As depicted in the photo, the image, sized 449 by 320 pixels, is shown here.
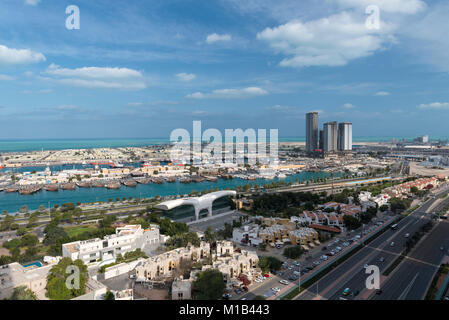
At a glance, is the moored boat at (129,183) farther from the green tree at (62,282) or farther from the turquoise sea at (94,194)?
the green tree at (62,282)

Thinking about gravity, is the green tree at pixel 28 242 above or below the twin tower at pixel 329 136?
below

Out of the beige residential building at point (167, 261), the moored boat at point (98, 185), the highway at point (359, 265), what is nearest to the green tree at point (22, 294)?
the beige residential building at point (167, 261)

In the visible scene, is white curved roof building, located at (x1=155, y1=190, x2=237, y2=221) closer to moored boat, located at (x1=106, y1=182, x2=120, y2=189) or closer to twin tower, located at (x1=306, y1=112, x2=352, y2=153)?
moored boat, located at (x1=106, y1=182, x2=120, y2=189)

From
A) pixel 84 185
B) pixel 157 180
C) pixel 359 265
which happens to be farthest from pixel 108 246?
pixel 157 180

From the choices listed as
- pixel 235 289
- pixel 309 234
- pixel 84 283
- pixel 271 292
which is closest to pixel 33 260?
pixel 84 283

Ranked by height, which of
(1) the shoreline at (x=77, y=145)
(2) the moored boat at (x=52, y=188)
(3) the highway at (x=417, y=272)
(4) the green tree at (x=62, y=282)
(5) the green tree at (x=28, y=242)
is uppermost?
(1) the shoreline at (x=77, y=145)
